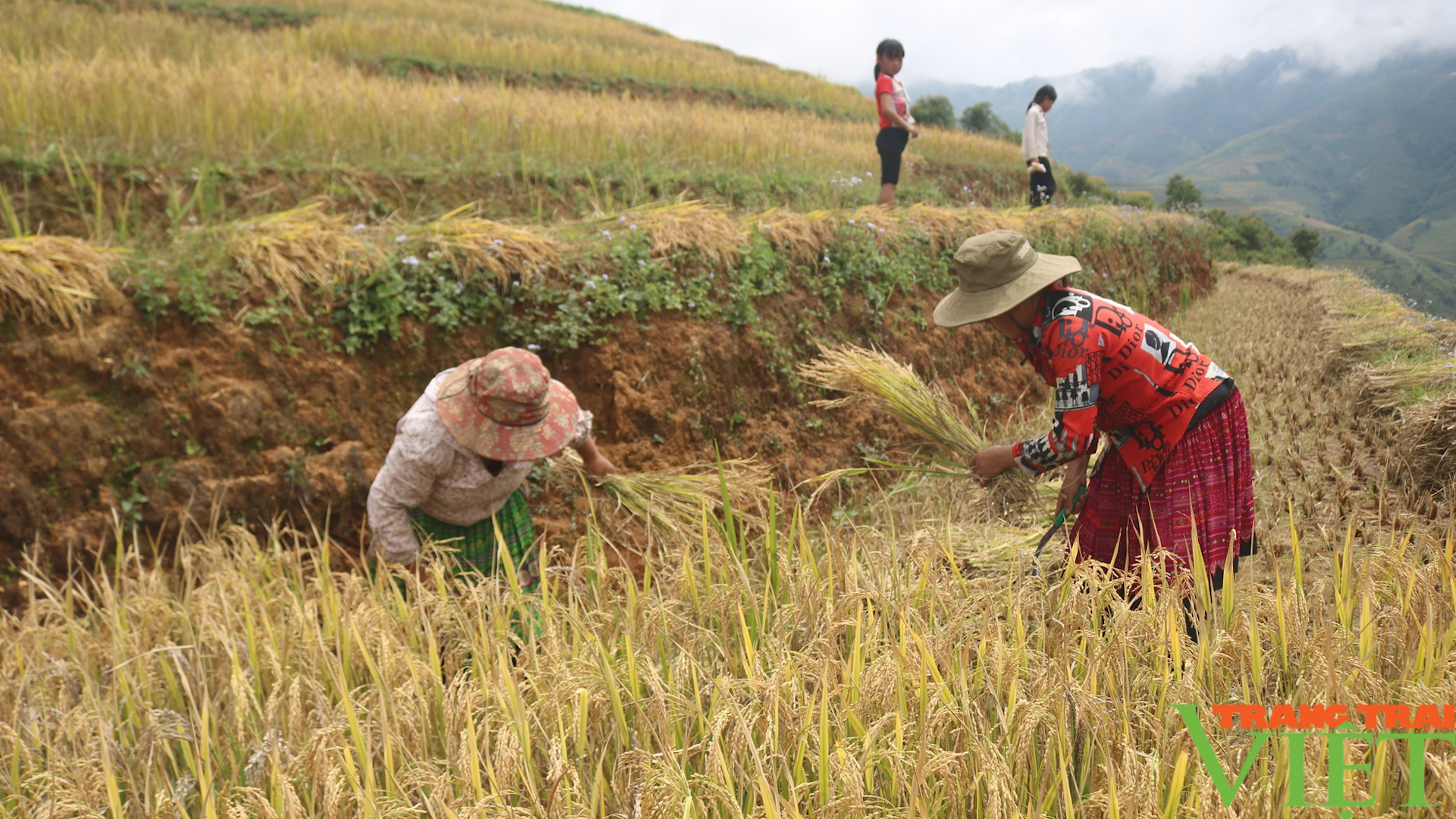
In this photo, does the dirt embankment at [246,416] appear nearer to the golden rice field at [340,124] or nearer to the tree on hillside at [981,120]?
the golden rice field at [340,124]

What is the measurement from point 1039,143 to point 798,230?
13.5 feet

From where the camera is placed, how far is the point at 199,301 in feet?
10.7

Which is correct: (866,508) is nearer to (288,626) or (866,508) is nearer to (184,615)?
(288,626)

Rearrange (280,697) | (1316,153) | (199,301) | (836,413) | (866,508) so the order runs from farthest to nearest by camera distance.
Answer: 1. (1316,153)
2. (836,413)
3. (866,508)
4. (199,301)
5. (280,697)

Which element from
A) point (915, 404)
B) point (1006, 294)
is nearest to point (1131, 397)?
point (1006, 294)

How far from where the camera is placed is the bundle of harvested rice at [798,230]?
491 cm

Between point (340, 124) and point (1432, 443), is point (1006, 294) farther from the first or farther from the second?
point (340, 124)

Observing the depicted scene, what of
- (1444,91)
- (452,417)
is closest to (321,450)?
(452,417)

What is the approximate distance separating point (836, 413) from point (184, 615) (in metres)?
3.37

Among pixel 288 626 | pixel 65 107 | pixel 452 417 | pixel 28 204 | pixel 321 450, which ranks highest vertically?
pixel 65 107

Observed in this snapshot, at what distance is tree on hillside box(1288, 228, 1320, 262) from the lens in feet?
49.9

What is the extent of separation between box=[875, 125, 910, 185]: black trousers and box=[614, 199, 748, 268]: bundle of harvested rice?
7.70 feet

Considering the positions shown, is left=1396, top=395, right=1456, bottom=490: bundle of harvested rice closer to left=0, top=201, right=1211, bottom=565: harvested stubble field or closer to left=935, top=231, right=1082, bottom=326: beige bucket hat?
left=935, top=231, right=1082, bottom=326: beige bucket hat

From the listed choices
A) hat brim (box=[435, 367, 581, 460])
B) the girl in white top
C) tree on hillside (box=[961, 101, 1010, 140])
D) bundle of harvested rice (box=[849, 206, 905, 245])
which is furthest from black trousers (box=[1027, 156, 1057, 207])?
tree on hillside (box=[961, 101, 1010, 140])
